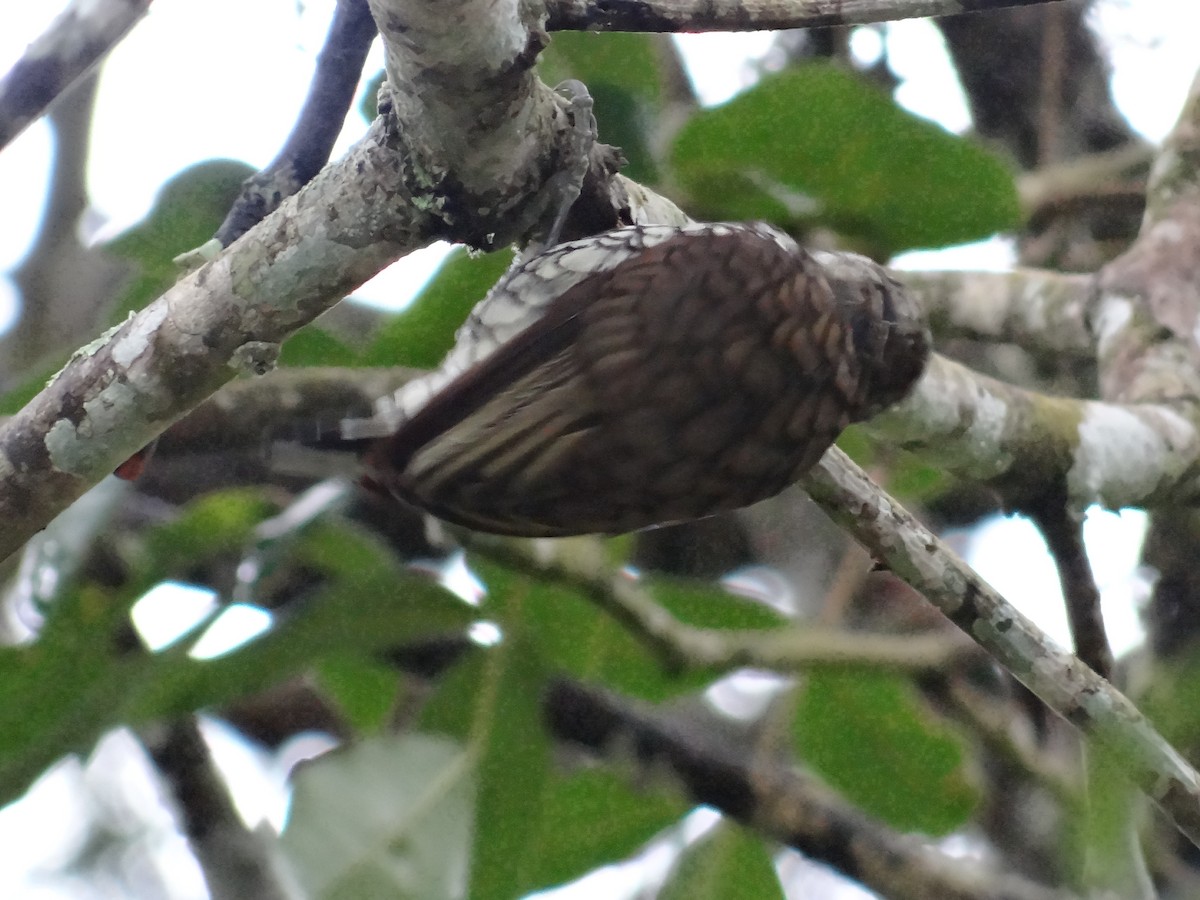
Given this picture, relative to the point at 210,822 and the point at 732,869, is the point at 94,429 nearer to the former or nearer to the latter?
the point at 210,822

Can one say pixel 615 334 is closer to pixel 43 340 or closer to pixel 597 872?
pixel 597 872

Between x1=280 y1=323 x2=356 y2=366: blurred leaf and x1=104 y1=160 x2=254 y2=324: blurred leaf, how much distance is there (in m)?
0.19

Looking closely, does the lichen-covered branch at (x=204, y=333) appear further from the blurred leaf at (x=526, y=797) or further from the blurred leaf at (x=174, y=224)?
the blurred leaf at (x=526, y=797)

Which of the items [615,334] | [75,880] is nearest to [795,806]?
[615,334]

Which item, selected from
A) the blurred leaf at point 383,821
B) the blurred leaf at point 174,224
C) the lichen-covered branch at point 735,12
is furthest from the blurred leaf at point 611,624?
the lichen-covered branch at point 735,12

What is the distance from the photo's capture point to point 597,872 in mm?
2115

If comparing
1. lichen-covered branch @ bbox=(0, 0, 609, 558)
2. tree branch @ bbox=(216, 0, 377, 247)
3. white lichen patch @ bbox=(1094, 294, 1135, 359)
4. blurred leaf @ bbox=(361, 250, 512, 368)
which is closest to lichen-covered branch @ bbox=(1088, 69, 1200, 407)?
white lichen patch @ bbox=(1094, 294, 1135, 359)

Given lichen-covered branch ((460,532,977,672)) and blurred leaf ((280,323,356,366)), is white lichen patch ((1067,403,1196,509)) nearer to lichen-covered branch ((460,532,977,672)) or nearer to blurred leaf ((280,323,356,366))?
lichen-covered branch ((460,532,977,672))

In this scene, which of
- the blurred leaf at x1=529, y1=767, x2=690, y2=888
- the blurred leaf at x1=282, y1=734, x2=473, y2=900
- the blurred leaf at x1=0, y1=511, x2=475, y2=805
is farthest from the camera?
the blurred leaf at x1=529, y1=767, x2=690, y2=888

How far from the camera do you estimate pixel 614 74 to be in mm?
1951

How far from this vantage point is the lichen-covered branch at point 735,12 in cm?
133

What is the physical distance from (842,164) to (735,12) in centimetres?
61

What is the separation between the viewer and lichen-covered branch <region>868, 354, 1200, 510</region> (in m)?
1.89

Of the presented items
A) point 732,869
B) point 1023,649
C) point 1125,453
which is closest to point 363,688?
point 732,869
